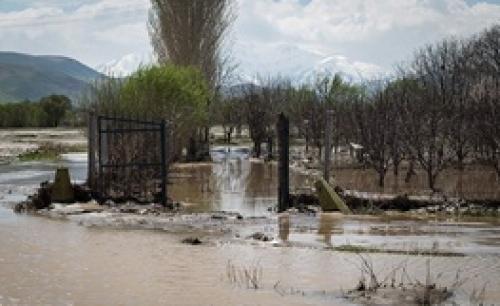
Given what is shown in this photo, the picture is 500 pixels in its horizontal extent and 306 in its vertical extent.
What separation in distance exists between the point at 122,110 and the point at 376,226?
17.6m

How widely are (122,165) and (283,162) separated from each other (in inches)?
145

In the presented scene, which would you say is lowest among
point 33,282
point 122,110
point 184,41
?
point 33,282

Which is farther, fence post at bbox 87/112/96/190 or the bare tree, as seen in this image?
the bare tree

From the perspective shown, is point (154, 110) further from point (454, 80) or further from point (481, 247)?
point (454, 80)

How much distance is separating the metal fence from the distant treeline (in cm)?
7416

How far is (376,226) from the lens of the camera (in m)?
14.4

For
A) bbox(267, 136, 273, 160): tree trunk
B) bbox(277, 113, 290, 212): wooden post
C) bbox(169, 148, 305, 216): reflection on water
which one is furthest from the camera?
bbox(267, 136, 273, 160): tree trunk

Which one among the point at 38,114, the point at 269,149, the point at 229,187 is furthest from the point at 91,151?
the point at 38,114

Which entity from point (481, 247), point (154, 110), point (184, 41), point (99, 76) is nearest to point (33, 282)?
point (481, 247)

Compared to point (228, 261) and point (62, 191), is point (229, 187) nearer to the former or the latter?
point (62, 191)

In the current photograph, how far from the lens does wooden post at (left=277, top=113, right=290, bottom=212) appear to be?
670 inches

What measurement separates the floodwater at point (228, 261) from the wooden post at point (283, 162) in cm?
127

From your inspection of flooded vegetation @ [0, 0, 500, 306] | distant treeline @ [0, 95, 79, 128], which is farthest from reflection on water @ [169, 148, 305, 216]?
distant treeline @ [0, 95, 79, 128]

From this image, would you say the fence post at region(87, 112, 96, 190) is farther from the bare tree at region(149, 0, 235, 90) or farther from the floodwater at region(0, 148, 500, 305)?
the bare tree at region(149, 0, 235, 90)
